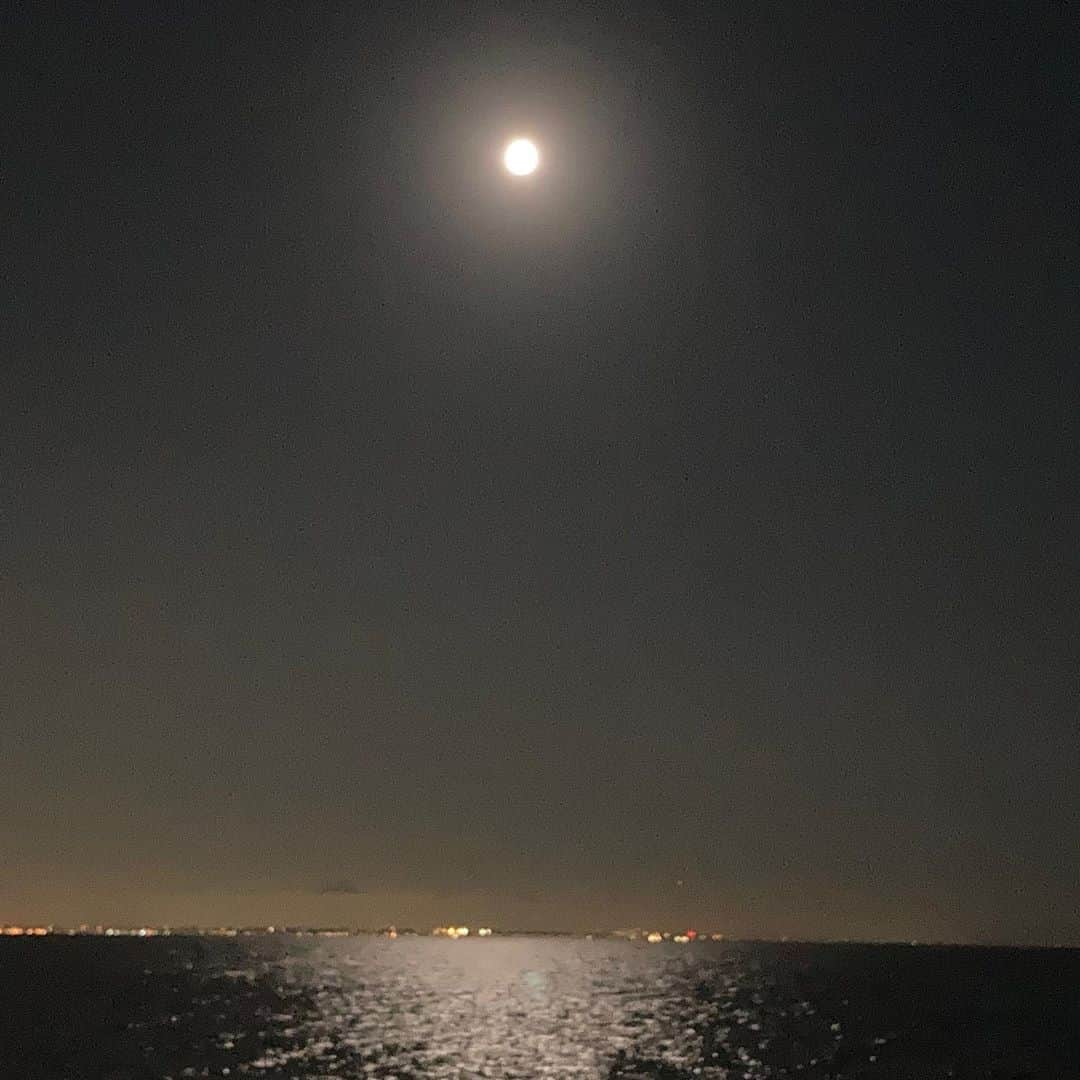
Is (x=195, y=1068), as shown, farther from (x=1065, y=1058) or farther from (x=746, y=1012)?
(x=746, y=1012)

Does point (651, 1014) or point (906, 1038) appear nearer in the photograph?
point (906, 1038)

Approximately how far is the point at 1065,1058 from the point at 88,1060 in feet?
224

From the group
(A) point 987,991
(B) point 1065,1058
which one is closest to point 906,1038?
(B) point 1065,1058

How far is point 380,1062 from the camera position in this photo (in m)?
79.5

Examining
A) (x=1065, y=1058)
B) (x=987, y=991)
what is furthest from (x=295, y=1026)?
(x=987, y=991)

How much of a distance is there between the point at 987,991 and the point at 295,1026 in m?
122

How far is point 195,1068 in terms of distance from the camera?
73.2m

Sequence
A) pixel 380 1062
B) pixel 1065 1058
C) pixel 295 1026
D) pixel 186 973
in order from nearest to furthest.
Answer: pixel 380 1062
pixel 1065 1058
pixel 295 1026
pixel 186 973

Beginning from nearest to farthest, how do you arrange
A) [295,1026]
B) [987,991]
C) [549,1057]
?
[549,1057] < [295,1026] < [987,991]

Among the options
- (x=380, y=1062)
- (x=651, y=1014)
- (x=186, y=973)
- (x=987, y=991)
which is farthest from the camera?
(x=186, y=973)

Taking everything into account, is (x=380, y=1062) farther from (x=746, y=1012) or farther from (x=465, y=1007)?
(x=746, y=1012)

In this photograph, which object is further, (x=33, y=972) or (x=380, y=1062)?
(x=33, y=972)

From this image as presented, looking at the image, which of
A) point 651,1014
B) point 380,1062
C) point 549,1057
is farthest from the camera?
point 651,1014

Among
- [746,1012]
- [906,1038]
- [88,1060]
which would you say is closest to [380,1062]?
[88,1060]
